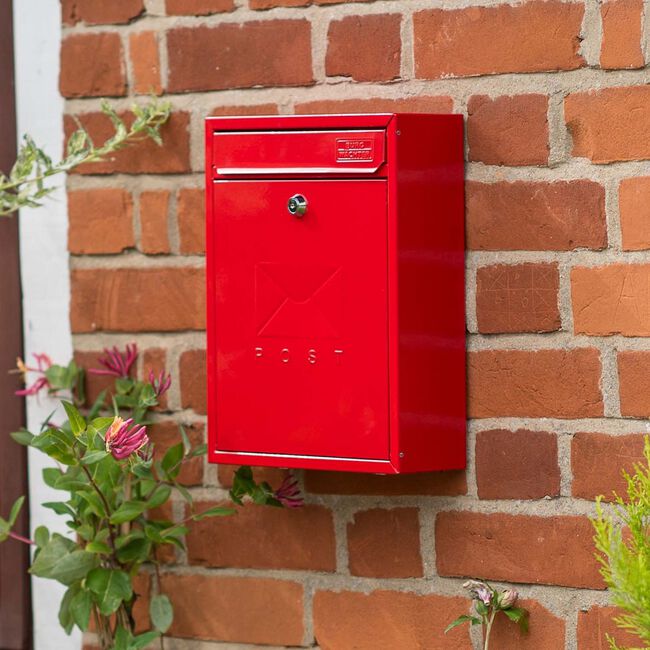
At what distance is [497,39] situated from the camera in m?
1.19

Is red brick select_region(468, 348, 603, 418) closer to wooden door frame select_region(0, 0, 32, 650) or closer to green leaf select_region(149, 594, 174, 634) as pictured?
green leaf select_region(149, 594, 174, 634)

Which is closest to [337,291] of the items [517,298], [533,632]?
[517,298]

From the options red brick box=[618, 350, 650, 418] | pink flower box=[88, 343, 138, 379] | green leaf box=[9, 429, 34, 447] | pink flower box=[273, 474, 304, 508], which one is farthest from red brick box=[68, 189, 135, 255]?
red brick box=[618, 350, 650, 418]

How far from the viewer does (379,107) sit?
124cm

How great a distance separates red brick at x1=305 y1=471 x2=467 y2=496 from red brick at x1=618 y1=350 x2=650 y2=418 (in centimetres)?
18

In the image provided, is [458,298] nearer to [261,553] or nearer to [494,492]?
[494,492]

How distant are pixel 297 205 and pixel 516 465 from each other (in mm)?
343

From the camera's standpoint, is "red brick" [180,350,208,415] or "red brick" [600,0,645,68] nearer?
"red brick" [600,0,645,68]

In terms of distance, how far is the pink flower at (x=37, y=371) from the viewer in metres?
1.37

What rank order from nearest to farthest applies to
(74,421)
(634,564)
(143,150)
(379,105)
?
1. (634,564)
2. (74,421)
3. (379,105)
4. (143,150)

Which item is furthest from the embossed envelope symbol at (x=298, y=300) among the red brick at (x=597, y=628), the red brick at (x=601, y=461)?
the red brick at (x=597, y=628)

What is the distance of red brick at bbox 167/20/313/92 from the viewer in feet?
4.17

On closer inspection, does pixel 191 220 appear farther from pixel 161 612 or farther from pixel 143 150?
pixel 161 612

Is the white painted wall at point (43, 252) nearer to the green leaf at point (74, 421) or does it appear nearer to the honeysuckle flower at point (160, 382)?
the honeysuckle flower at point (160, 382)
